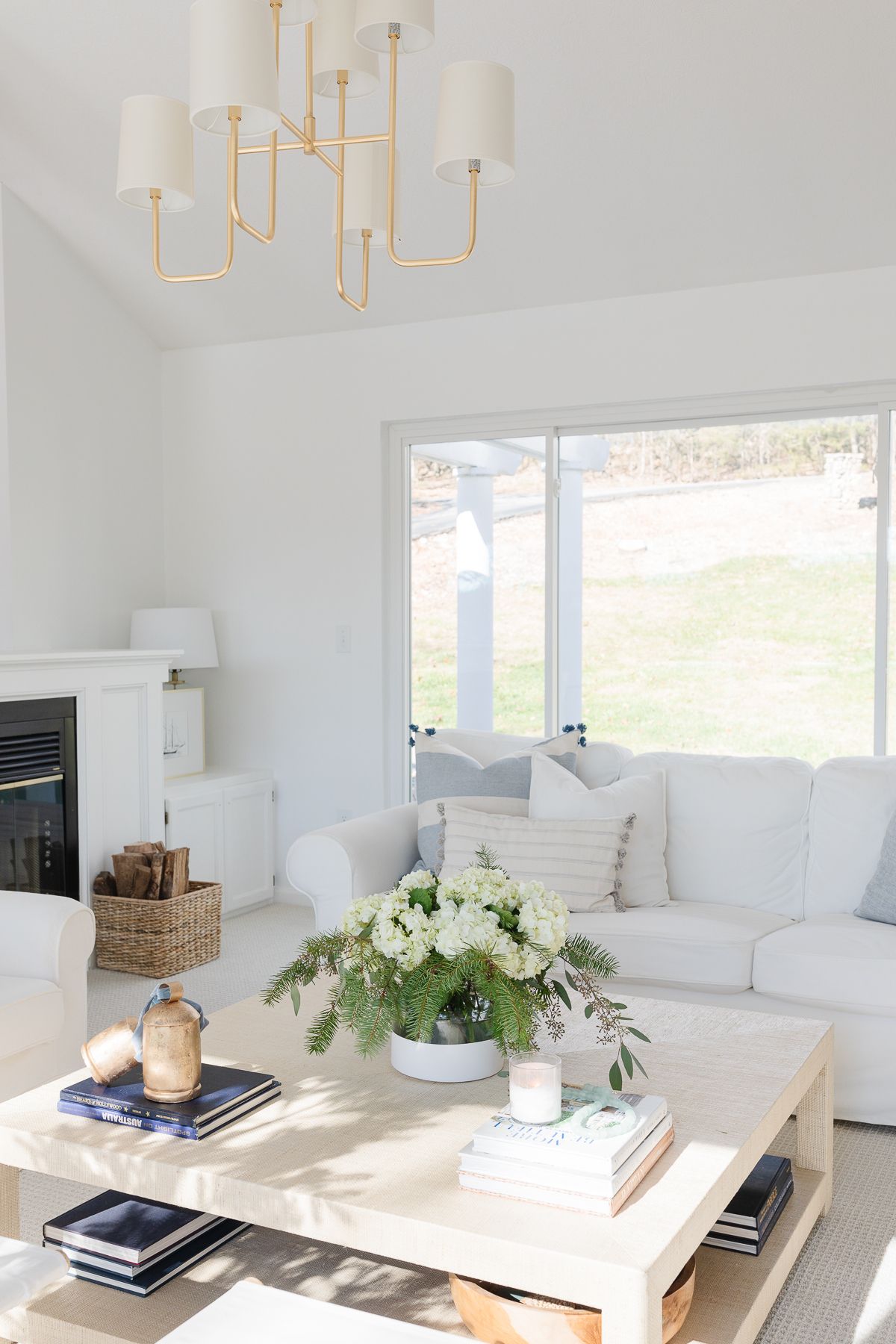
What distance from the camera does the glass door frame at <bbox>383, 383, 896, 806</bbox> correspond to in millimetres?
4363

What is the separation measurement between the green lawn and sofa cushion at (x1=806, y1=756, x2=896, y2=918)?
970 millimetres

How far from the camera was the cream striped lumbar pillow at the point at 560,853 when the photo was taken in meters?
3.33

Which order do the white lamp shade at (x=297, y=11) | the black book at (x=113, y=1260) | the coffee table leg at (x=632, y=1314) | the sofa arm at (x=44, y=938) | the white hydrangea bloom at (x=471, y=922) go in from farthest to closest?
the sofa arm at (x=44, y=938) < the white lamp shade at (x=297, y=11) < the white hydrangea bloom at (x=471, y=922) < the black book at (x=113, y=1260) < the coffee table leg at (x=632, y=1314)

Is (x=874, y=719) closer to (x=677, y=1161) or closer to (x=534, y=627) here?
(x=534, y=627)

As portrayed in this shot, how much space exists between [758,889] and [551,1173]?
1921mm

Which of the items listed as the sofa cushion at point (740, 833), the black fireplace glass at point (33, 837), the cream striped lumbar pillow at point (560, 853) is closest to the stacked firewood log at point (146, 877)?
the black fireplace glass at point (33, 837)

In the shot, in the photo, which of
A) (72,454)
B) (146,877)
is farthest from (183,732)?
(72,454)

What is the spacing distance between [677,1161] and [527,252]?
11.6 feet

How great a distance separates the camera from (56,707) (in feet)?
14.1

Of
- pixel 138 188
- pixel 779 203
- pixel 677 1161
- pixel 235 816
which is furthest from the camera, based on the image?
pixel 235 816

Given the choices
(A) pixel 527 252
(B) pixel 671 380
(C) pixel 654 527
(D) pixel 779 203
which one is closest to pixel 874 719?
(C) pixel 654 527

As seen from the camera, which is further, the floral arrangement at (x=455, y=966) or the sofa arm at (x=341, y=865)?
the sofa arm at (x=341, y=865)

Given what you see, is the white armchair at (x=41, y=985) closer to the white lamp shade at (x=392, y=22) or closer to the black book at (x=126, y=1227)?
the black book at (x=126, y=1227)

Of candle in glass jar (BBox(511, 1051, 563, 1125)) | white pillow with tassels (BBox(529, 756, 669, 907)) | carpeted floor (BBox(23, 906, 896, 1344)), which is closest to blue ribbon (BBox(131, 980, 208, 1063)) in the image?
carpeted floor (BBox(23, 906, 896, 1344))
